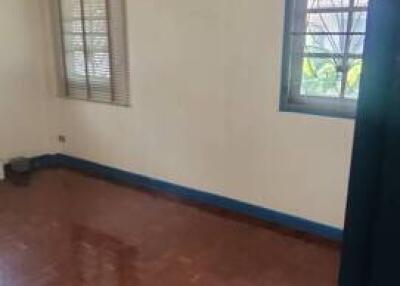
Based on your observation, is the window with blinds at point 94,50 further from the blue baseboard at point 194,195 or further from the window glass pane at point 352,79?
the window glass pane at point 352,79

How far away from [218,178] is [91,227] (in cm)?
102

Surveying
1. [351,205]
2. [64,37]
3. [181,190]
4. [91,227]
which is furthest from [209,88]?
[351,205]

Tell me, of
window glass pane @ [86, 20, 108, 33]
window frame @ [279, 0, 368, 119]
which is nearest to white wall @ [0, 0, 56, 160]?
window glass pane @ [86, 20, 108, 33]

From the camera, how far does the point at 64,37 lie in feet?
12.7

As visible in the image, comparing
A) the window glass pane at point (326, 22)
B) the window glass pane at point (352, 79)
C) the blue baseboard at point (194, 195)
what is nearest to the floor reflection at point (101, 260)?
the blue baseboard at point (194, 195)

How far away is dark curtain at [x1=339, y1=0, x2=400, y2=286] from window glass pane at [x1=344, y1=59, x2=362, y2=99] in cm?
199

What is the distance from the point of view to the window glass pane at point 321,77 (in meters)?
2.49

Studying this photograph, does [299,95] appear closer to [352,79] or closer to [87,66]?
[352,79]

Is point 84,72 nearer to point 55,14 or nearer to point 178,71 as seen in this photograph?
point 55,14

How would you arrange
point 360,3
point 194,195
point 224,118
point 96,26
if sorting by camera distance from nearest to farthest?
point 360,3 → point 224,118 → point 194,195 → point 96,26

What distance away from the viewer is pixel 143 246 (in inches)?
103

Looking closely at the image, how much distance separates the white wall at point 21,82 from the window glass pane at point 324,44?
269cm

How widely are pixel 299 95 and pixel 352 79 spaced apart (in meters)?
0.36

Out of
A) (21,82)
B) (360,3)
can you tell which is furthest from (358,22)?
(21,82)
